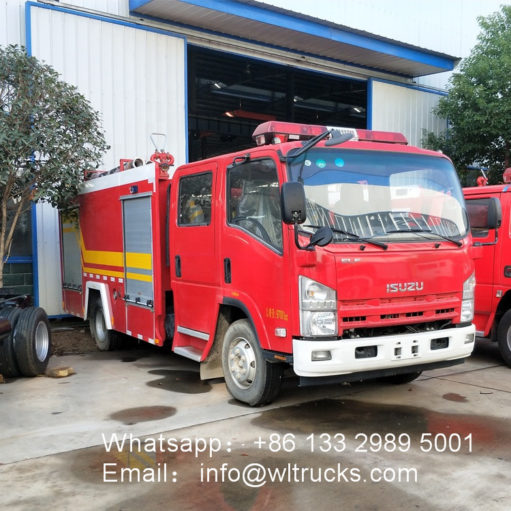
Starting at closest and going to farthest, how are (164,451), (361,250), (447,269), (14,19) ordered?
1. (164,451)
2. (361,250)
3. (447,269)
4. (14,19)

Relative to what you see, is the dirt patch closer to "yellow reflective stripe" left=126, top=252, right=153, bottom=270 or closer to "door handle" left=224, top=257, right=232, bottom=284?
"yellow reflective stripe" left=126, top=252, right=153, bottom=270

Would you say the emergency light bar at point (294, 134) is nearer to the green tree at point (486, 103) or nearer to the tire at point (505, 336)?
the tire at point (505, 336)

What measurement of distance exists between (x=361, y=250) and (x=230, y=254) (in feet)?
4.47

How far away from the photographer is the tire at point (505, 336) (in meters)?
7.39

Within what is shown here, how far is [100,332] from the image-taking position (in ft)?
28.8

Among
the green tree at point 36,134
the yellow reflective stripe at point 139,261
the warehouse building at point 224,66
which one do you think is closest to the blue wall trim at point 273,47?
the warehouse building at point 224,66

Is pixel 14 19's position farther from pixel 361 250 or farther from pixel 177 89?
pixel 361 250

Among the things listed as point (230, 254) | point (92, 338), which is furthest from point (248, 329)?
point (92, 338)

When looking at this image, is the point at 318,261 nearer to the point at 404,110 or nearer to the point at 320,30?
the point at 320,30

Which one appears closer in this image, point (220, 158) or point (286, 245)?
point (286, 245)

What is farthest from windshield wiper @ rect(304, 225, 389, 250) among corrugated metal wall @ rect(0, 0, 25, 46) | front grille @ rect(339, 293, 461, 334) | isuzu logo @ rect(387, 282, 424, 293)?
corrugated metal wall @ rect(0, 0, 25, 46)

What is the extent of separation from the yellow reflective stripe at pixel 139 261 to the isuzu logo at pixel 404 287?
9.91ft

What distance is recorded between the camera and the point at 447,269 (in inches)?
210

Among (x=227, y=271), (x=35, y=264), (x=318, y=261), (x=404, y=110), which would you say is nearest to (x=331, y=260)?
(x=318, y=261)
